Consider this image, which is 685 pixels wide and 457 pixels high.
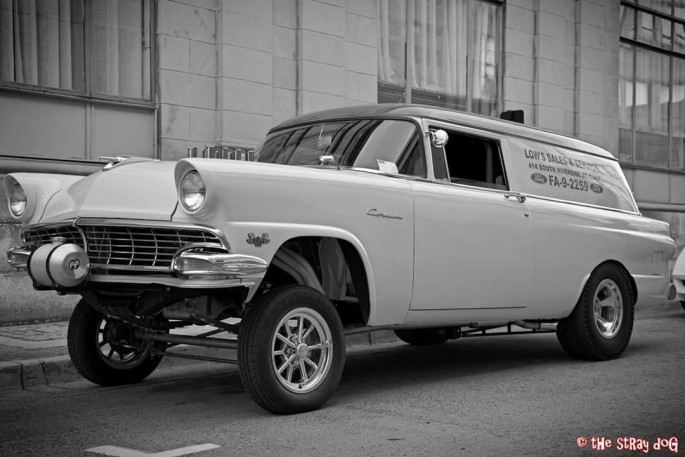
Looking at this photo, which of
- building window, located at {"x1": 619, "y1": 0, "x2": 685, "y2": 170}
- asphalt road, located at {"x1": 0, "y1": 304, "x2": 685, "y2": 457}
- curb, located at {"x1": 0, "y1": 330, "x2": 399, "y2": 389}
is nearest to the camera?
asphalt road, located at {"x1": 0, "y1": 304, "x2": 685, "y2": 457}

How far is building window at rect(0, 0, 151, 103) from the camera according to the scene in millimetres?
9945

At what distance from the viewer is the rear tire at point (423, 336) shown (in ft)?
26.2

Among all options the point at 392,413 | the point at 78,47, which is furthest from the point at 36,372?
the point at 78,47

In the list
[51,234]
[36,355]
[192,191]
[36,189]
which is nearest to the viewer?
[192,191]

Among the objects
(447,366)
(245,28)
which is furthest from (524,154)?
(245,28)

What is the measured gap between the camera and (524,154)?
707 centimetres

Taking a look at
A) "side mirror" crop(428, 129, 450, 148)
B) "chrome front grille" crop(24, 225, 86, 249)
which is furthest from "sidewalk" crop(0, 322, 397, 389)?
"side mirror" crop(428, 129, 450, 148)

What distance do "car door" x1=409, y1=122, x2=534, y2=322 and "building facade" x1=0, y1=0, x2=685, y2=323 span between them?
206 inches

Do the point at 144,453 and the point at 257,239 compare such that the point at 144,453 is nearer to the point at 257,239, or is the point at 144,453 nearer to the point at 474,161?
the point at 257,239

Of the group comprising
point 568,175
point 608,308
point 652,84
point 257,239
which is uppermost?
point 652,84

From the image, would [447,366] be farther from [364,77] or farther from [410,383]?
[364,77]

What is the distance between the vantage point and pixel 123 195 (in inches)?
195

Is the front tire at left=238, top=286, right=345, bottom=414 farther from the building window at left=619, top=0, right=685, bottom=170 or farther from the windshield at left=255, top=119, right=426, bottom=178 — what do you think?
the building window at left=619, top=0, right=685, bottom=170

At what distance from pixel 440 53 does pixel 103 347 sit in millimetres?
10316
